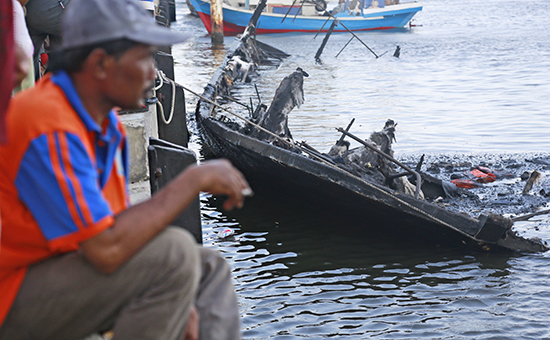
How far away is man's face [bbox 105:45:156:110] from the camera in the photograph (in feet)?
5.62

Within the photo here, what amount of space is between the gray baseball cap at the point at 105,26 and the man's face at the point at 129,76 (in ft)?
0.16

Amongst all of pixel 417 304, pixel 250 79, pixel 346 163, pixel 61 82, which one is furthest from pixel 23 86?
pixel 250 79

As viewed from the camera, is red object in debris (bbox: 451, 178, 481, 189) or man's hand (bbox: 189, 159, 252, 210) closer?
man's hand (bbox: 189, 159, 252, 210)

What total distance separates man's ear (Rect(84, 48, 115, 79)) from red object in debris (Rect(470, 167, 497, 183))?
24.6 feet

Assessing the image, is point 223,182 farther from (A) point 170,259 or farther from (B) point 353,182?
(B) point 353,182

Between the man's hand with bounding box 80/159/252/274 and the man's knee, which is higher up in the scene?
the man's hand with bounding box 80/159/252/274

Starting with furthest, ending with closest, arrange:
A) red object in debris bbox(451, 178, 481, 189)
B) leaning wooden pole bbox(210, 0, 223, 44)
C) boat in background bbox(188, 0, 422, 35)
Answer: boat in background bbox(188, 0, 422, 35)
leaning wooden pole bbox(210, 0, 223, 44)
red object in debris bbox(451, 178, 481, 189)

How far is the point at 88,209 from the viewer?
158 cm

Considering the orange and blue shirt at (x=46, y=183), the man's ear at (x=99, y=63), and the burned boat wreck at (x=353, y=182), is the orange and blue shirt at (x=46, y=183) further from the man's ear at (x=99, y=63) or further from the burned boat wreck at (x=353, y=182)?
the burned boat wreck at (x=353, y=182)

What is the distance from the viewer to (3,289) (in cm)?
170

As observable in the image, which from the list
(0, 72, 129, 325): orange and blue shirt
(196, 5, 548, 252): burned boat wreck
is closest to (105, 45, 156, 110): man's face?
(0, 72, 129, 325): orange and blue shirt

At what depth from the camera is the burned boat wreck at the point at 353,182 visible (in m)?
5.73

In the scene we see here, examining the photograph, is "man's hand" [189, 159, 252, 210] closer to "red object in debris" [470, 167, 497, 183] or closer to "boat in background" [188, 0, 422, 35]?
"red object in debris" [470, 167, 497, 183]

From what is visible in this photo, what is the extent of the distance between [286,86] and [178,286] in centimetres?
645
